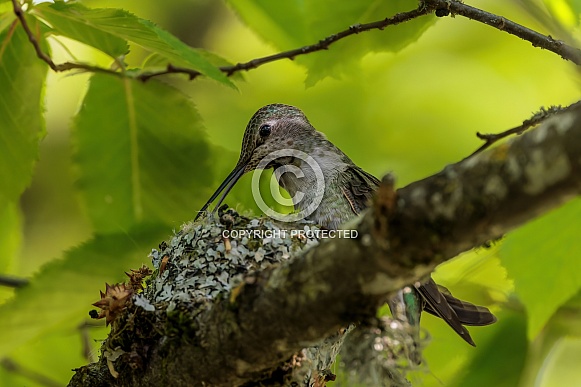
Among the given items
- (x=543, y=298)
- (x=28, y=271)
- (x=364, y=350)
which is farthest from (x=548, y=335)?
(x=28, y=271)

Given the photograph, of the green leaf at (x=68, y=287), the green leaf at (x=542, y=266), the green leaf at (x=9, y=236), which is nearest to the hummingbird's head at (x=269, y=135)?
the green leaf at (x=68, y=287)

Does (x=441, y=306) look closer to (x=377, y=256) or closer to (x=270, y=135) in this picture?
(x=270, y=135)

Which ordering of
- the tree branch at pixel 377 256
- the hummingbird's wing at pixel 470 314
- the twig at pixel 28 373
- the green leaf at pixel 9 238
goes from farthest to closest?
1. the twig at pixel 28 373
2. the green leaf at pixel 9 238
3. the hummingbird's wing at pixel 470 314
4. the tree branch at pixel 377 256

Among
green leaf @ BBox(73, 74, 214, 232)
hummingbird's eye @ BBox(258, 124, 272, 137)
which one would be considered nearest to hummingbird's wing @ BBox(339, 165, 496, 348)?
hummingbird's eye @ BBox(258, 124, 272, 137)

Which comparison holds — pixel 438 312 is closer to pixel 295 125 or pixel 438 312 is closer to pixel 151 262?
pixel 151 262

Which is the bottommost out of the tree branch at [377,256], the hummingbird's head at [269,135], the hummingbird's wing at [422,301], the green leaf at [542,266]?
the tree branch at [377,256]

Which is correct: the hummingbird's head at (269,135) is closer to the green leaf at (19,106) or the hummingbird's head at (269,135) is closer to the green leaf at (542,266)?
the green leaf at (19,106)

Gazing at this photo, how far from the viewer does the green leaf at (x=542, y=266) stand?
9.93ft

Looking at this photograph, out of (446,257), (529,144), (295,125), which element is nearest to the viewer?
(529,144)

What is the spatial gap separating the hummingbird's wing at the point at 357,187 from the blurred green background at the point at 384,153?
44 cm

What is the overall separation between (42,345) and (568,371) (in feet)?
10.6

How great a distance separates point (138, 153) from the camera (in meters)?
3.64

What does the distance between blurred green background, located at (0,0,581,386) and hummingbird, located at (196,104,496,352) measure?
0.22 meters

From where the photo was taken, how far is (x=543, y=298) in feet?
10.1
